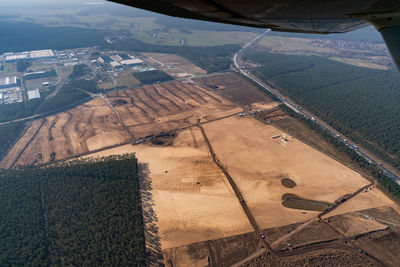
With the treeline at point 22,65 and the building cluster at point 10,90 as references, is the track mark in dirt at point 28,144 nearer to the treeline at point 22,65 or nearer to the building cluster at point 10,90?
the building cluster at point 10,90

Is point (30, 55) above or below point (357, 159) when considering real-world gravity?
above

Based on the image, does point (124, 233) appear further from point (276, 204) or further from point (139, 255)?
point (276, 204)

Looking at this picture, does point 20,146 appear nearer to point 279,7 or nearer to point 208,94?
point 208,94

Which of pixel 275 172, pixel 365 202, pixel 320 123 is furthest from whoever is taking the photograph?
pixel 320 123

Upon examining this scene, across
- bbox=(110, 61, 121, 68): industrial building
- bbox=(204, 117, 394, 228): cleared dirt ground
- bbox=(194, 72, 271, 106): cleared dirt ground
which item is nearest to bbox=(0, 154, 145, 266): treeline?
bbox=(204, 117, 394, 228): cleared dirt ground

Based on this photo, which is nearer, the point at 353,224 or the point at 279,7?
the point at 279,7

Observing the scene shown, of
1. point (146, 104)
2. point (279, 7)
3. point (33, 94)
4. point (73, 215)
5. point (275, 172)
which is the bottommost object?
point (73, 215)

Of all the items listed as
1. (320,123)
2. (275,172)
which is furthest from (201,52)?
(275,172)
